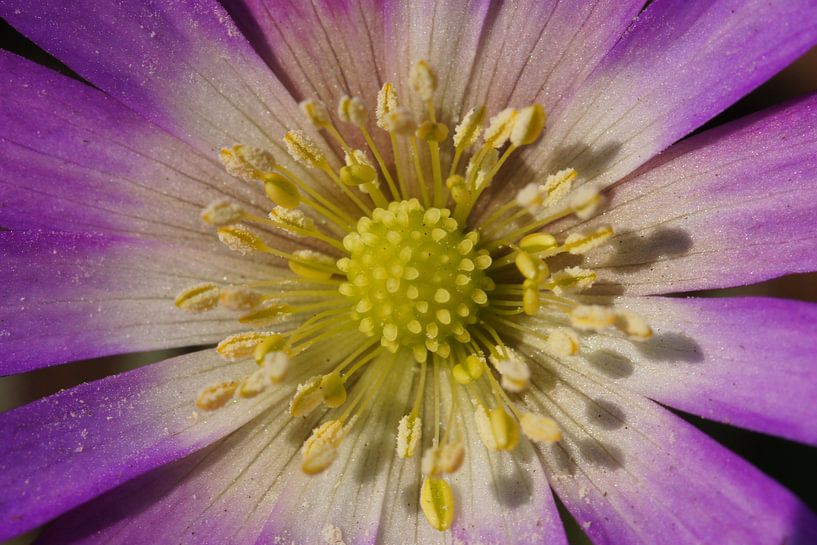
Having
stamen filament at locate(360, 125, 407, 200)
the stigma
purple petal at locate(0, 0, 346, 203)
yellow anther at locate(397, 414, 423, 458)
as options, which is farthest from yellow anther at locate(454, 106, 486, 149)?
yellow anther at locate(397, 414, 423, 458)

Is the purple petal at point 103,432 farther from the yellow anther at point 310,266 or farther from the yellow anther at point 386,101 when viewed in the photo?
the yellow anther at point 386,101

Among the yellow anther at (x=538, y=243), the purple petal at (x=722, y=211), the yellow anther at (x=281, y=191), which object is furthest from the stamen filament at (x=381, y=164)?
the purple petal at (x=722, y=211)

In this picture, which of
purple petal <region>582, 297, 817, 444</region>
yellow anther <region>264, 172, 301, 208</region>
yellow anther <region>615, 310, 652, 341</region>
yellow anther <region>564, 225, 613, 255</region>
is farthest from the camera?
yellow anther <region>264, 172, 301, 208</region>

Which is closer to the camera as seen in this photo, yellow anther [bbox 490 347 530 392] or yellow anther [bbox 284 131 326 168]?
yellow anther [bbox 490 347 530 392]

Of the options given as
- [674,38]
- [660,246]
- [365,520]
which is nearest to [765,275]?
[660,246]

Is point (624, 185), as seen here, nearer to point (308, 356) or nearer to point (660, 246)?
point (660, 246)

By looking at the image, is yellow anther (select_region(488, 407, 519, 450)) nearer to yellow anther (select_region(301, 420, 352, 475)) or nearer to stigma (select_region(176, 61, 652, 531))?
stigma (select_region(176, 61, 652, 531))

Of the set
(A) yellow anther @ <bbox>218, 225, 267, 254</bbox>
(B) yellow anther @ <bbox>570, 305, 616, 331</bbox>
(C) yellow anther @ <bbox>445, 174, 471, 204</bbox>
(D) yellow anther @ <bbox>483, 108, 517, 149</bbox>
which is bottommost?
(B) yellow anther @ <bbox>570, 305, 616, 331</bbox>

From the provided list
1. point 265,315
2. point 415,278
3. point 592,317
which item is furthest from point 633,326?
point 265,315

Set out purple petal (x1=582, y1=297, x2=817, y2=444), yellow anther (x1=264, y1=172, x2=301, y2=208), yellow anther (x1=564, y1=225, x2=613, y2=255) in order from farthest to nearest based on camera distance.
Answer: yellow anther (x1=264, y1=172, x2=301, y2=208)
yellow anther (x1=564, y1=225, x2=613, y2=255)
purple petal (x1=582, y1=297, x2=817, y2=444)
